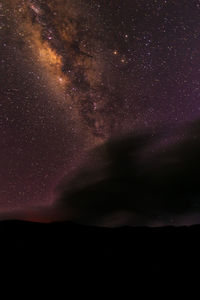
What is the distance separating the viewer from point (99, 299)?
35.4 feet

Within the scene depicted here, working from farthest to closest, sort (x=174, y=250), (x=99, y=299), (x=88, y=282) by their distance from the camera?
(x=174, y=250) < (x=88, y=282) < (x=99, y=299)

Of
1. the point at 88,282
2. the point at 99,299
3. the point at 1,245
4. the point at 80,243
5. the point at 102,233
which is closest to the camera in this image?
the point at 99,299

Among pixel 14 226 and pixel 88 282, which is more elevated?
pixel 14 226

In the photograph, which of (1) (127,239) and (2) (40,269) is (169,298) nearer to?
(2) (40,269)

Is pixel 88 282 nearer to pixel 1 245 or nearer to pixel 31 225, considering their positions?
pixel 1 245

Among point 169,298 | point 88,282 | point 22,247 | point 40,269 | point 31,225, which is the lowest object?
point 169,298

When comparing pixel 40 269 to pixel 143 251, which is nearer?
pixel 40 269

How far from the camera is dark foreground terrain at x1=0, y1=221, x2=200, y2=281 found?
14.8m

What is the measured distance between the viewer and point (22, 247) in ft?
62.3

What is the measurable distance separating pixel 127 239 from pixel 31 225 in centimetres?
1196

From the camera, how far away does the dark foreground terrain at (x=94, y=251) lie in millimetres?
14797

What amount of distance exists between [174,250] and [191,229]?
31.2 feet

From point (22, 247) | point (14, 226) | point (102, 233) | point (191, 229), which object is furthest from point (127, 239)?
point (14, 226)

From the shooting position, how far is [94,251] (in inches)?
779
